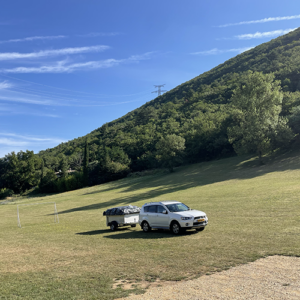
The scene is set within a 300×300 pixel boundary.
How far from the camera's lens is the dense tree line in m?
46.6

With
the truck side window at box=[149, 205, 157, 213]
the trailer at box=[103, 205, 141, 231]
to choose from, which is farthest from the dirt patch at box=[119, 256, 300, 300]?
the trailer at box=[103, 205, 141, 231]

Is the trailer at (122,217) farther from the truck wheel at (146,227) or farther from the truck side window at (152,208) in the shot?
the truck side window at (152,208)

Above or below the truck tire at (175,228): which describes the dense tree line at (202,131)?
above

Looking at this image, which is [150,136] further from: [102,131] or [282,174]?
[282,174]

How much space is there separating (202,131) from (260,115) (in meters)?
23.9

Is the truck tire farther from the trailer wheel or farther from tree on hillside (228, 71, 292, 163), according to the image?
tree on hillside (228, 71, 292, 163)

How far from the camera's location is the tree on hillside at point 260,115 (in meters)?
44.5

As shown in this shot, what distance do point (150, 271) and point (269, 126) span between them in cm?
4383

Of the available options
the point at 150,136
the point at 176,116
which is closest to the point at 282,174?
the point at 150,136

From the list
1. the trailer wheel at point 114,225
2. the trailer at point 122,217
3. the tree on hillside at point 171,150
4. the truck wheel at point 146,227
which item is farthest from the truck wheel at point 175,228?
the tree on hillside at point 171,150

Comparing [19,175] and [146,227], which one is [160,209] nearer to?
[146,227]

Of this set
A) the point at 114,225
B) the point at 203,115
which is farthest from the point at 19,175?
the point at 114,225

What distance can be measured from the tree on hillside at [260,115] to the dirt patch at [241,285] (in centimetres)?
3988

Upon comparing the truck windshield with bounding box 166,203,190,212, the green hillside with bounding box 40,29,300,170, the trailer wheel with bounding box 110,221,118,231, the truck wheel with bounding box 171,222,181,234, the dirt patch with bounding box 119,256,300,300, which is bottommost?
the trailer wheel with bounding box 110,221,118,231
